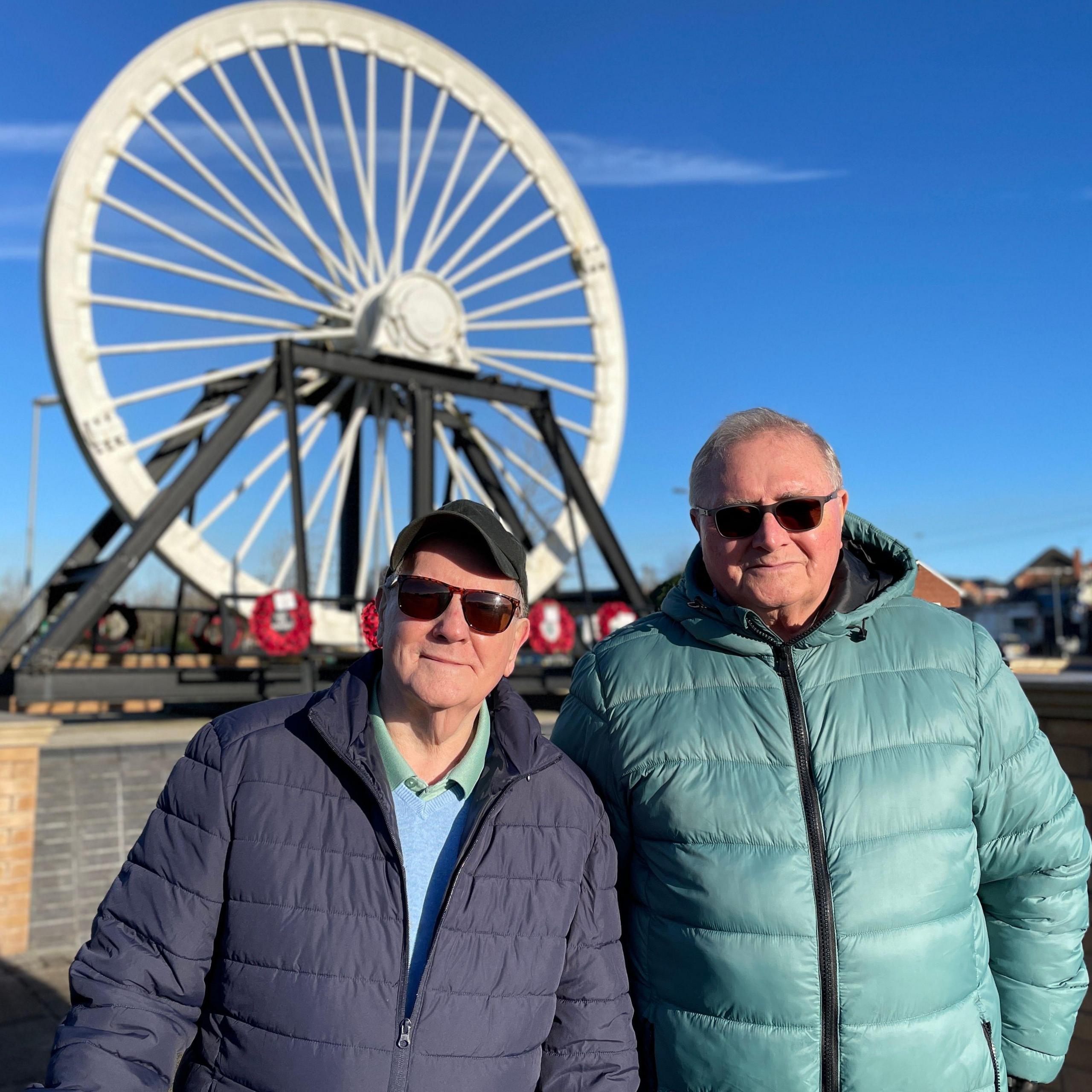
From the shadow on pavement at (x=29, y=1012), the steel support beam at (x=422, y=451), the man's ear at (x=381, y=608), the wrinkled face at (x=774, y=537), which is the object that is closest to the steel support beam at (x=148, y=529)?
the steel support beam at (x=422, y=451)

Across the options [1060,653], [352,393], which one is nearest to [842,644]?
[352,393]

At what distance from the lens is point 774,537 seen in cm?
162

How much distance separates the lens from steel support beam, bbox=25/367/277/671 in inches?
327

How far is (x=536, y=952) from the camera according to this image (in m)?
1.40

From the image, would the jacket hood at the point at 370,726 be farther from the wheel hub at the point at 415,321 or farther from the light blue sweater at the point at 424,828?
the wheel hub at the point at 415,321

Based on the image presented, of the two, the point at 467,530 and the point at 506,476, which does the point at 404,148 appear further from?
the point at 467,530

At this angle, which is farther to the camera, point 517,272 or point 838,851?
point 517,272

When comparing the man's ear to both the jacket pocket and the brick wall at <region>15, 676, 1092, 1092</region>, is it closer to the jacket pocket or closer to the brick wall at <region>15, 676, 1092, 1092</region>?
the jacket pocket

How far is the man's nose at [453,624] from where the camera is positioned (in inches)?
58.2

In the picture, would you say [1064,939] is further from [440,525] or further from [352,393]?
[352,393]

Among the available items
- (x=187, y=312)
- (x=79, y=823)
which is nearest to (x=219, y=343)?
(x=187, y=312)

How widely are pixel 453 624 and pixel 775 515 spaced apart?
0.58 meters

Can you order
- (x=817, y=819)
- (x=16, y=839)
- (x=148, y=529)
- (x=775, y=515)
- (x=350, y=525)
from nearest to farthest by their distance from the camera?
(x=817, y=819) → (x=775, y=515) → (x=16, y=839) → (x=148, y=529) → (x=350, y=525)

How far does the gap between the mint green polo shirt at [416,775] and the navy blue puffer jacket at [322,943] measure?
4 centimetres
